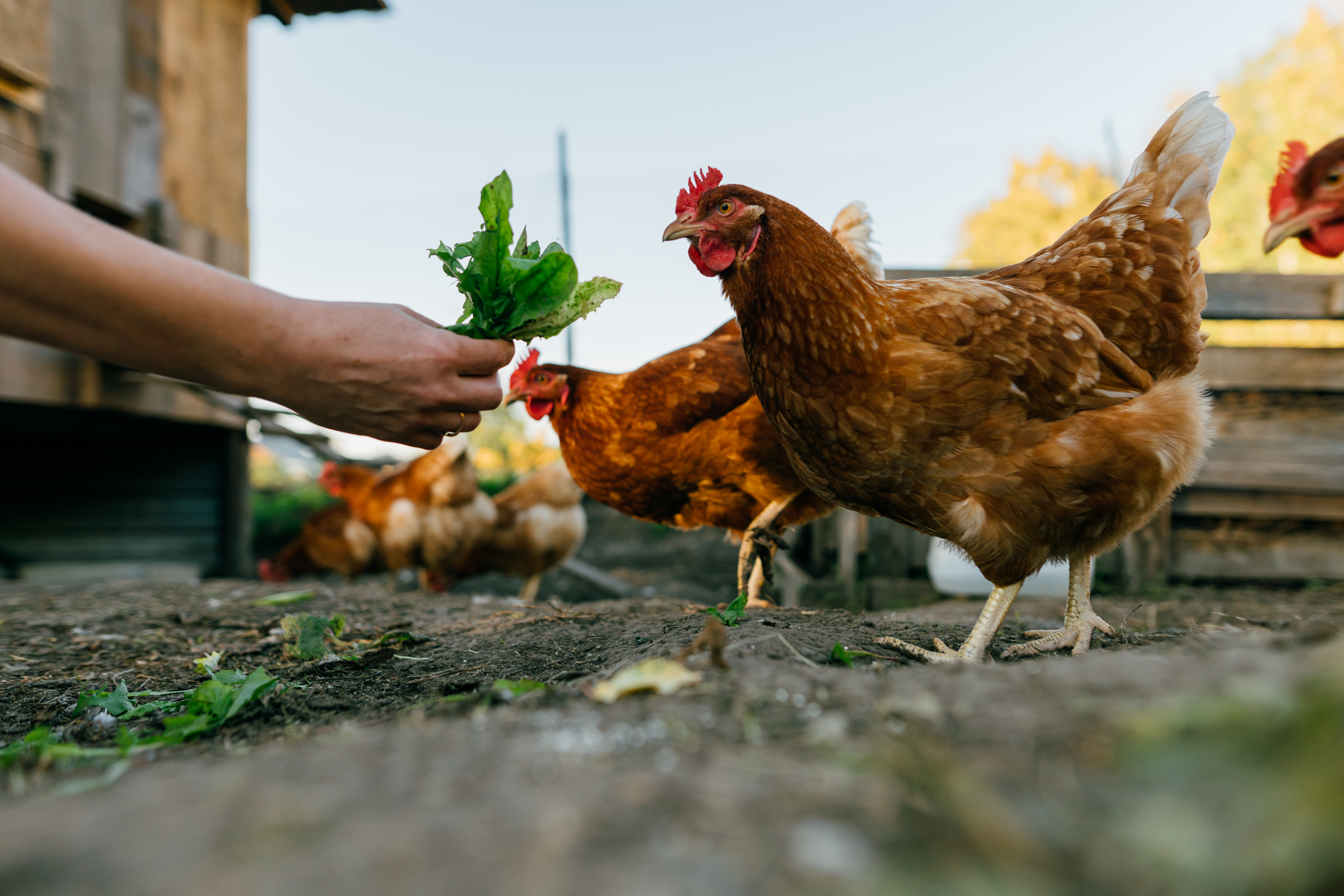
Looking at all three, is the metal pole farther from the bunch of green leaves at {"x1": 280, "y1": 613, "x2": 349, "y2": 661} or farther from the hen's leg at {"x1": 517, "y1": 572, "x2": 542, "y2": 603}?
the bunch of green leaves at {"x1": 280, "y1": 613, "x2": 349, "y2": 661}

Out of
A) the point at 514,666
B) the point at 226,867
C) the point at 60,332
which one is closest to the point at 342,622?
the point at 514,666

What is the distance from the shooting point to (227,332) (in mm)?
1613

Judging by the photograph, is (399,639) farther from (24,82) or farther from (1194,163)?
(24,82)

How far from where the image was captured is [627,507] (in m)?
3.87

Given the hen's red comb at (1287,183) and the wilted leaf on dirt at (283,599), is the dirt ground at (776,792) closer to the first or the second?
the wilted leaf on dirt at (283,599)

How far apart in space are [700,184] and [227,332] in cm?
183

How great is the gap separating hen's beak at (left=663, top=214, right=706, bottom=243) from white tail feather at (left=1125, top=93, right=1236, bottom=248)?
1.64 meters

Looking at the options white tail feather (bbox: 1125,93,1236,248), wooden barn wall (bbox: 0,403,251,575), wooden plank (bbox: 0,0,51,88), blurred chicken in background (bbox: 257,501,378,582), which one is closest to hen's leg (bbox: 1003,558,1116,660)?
white tail feather (bbox: 1125,93,1236,248)

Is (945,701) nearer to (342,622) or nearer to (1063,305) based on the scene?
(1063,305)

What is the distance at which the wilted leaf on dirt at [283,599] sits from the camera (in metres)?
3.74

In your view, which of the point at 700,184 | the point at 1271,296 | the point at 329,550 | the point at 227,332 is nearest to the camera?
the point at 227,332

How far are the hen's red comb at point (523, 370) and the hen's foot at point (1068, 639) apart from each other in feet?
9.36

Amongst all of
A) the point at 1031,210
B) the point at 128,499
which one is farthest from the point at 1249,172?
the point at 128,499

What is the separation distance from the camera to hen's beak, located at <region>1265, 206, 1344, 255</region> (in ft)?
12.0
